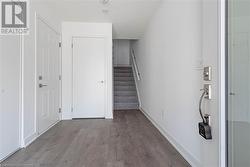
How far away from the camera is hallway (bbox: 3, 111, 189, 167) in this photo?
8.32ft

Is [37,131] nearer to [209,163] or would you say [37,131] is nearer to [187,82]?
[187,82]

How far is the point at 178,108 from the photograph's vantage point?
2979 mm

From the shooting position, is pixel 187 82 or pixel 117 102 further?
pixel 117 102

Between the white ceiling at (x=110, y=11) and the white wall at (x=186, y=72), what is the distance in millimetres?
526

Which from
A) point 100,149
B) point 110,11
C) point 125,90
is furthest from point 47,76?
point 125,90

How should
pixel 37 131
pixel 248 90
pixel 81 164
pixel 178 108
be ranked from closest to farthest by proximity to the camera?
pixel 248 90 → pixel 81 164 → pixel 178 108 → pixel 37 131

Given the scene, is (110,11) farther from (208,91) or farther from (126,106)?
(126,106)

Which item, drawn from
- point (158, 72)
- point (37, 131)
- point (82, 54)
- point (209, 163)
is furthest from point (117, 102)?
point (209, 163)

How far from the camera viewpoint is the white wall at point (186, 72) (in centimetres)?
180

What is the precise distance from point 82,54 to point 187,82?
3.45 metres

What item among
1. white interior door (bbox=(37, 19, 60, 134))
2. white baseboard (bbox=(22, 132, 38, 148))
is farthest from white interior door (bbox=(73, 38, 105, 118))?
white baseboard (bbox=(22, 132, 38, 148))

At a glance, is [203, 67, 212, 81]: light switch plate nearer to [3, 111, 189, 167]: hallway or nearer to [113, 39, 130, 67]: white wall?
[3, 111, 189, 167]: hallway

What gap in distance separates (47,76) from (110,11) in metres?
1.94

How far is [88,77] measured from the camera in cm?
543
